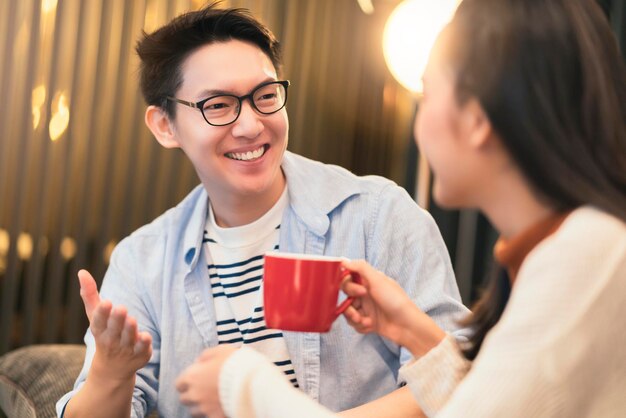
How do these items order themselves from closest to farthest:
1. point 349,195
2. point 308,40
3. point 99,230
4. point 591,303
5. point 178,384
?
point 591,303 < point 178,384 < point 349,195 < point 99,230 < point 308,40

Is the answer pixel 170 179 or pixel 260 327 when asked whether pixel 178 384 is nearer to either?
pixel 260 327

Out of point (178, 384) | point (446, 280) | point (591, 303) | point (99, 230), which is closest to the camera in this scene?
point (591, 303)

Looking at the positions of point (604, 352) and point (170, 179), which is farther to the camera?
point (170, 179)

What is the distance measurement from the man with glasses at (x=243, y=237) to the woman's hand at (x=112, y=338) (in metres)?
0.12

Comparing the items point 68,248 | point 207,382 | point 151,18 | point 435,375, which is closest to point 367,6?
point 151,18

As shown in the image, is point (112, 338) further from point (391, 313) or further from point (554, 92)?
point (554, 92)

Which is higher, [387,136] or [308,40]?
[308,40]

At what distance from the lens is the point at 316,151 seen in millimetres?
4262

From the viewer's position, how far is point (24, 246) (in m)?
3.27

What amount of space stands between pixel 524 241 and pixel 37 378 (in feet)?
4.36

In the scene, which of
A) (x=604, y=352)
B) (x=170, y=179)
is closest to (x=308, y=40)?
(x=170, y=179)

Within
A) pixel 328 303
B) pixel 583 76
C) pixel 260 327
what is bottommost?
pixel 260 327

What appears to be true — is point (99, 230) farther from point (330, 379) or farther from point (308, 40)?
point (330, 379)

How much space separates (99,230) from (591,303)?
115 inches
